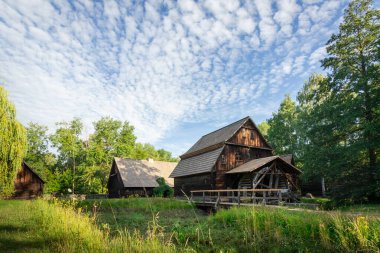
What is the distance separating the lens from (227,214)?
11.6m

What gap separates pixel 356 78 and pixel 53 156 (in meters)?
65.1

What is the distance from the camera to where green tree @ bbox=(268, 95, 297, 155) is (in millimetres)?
41469

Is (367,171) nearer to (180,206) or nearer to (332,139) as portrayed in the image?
(332,139)

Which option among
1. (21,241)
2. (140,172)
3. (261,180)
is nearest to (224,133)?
(261,180)

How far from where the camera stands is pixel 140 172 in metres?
39.9

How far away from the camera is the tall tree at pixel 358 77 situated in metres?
18.8

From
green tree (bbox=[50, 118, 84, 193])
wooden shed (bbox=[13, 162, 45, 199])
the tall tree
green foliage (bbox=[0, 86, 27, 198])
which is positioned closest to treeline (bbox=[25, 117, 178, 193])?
green tree (bbox=[50, 118, 84, 193])

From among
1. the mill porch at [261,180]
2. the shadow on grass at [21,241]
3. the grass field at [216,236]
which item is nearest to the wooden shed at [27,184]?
the mill porch at [261,180]

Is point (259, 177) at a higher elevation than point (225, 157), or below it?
below

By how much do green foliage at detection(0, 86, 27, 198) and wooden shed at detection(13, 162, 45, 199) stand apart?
11108 millimetres

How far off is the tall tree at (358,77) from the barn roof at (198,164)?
12091 millimetres

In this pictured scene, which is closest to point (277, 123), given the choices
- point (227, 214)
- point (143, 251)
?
point (227, 214)

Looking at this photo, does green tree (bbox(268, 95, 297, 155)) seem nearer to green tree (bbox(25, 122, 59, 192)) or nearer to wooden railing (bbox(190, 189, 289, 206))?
wooden railing (bbox(190, 189, 289, 206))

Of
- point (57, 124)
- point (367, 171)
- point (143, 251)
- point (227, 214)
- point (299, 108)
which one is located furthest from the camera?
point (57, 124)
